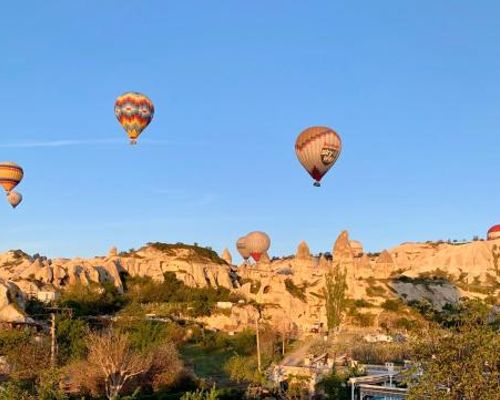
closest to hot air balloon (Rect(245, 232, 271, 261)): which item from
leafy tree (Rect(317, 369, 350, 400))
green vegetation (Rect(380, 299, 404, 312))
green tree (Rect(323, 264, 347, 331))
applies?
green vegetation (Rect(380, 299, 404, 312))

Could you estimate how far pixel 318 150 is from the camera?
178ft

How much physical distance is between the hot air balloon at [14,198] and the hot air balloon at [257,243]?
38522mm

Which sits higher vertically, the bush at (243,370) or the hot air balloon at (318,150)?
the hot air balloon at (318,150)

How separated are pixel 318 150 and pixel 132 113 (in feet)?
65.9

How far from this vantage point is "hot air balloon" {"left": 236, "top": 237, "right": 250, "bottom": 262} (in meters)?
109

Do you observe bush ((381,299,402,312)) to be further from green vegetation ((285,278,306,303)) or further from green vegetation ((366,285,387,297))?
green vegetation ((285,278,306,303))

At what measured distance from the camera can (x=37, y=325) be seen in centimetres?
4606

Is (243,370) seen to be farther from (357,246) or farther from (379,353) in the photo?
(357,246)

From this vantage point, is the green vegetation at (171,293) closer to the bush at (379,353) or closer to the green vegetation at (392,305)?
the green vegetation at (392,305)

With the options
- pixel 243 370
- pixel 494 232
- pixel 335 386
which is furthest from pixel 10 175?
pixel 494 232

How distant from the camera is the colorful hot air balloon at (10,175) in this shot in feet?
260

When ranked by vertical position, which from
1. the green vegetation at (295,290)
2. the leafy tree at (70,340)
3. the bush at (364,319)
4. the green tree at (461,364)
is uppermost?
the green vegetation at (295,290)

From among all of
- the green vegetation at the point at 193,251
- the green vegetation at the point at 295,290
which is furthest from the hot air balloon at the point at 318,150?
the green vegetation at the point at 193,251

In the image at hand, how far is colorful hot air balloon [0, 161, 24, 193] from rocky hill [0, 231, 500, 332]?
36.5ft
